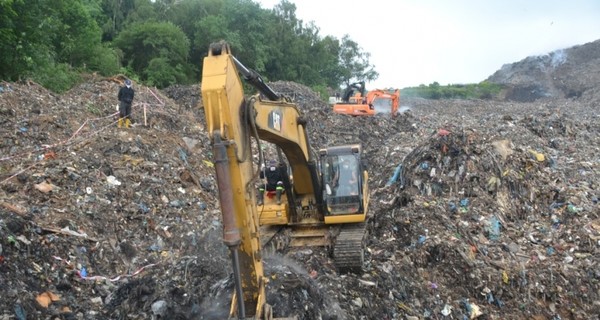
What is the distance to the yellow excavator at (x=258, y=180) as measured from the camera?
402 cm

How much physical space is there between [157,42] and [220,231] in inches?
907

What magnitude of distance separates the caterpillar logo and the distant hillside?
40.5m

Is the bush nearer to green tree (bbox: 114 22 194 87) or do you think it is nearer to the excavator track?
green tree (bbox: 114 22 194 87)

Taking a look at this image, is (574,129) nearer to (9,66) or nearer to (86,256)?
(86,256)

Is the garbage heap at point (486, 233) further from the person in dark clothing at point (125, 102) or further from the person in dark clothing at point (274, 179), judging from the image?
the person in dark clothing at point (125, 102)

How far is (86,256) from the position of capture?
745 centimetres

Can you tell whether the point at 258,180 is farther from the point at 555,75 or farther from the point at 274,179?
the point at 555,75

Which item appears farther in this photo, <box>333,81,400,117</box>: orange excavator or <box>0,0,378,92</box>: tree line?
<box>333,81,400,117</box>: orange excavator

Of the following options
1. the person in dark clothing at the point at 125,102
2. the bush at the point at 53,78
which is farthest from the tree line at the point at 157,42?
the person in dark clothing at the point at 125,102

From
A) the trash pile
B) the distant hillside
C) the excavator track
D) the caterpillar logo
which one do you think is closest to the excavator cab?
the excavator track

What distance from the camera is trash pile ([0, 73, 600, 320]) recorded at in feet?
20.9

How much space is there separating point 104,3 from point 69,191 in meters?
29.7

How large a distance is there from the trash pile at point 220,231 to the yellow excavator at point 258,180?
0.44 metres

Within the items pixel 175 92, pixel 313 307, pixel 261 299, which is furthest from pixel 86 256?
pixel 175 92
